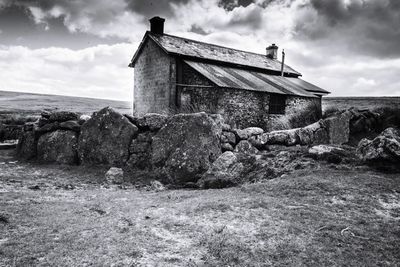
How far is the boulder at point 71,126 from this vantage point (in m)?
10.9

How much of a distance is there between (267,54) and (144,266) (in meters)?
29.9

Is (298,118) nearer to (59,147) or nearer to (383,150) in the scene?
(383,150)

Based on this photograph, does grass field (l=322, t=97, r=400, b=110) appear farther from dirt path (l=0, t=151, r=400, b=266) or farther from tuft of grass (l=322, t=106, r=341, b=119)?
dirt path (l=0, t=151, r=400, b=266)

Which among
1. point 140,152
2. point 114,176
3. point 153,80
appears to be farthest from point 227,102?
point 114,176

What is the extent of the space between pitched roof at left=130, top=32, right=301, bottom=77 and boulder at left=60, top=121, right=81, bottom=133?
32.4ft

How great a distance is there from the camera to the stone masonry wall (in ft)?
64.6

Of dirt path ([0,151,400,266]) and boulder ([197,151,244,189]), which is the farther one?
boulder ([197,151,244,189])

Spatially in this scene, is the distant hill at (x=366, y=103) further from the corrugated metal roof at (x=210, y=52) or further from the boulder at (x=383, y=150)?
the boulder at (x=383, y=150)

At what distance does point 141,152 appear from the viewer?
9648mm

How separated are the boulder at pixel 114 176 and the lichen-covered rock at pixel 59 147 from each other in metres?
2.34

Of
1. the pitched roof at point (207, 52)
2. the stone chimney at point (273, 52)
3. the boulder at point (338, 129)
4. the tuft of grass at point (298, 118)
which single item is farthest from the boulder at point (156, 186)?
the stone chimney at point (273, 52)

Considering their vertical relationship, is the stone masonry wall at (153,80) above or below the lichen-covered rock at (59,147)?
above

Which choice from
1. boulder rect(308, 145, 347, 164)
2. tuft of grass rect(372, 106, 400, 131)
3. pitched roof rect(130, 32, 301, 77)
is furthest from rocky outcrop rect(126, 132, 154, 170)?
pitched roof rect(130, 32, 301, 77)

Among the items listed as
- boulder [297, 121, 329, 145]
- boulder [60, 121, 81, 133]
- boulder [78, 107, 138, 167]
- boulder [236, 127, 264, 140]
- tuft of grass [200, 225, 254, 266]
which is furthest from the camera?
boulder [60, 121, 81, 133]
